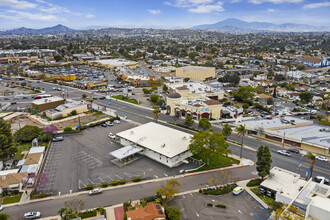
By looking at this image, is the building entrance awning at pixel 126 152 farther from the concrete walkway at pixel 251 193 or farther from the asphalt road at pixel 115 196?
the concrete walkway at pixel 251 193

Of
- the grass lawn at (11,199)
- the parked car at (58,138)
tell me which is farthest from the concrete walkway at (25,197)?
the parked car at (58,138)

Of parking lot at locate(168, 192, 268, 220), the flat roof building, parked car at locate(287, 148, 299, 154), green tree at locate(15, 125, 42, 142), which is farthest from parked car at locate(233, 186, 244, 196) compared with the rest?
the flat roof building

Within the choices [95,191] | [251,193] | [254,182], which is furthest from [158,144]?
[251,193]

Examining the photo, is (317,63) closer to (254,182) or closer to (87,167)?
(254,182)

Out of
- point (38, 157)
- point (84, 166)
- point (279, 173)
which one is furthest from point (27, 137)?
point (279, 173)

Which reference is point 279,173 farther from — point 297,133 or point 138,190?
point 138,190

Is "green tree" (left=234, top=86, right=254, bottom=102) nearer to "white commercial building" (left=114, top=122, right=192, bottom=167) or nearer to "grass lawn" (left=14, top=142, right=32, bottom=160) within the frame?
"white commercial building" (left=114, top=122, right=192, bottom=167)
